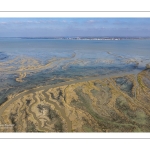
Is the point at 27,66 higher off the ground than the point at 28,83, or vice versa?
the point at 27,66

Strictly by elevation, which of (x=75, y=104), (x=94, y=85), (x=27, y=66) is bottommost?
(x=75, y=104)

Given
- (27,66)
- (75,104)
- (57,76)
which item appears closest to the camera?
(75,104)

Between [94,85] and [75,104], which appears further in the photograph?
[94,85]

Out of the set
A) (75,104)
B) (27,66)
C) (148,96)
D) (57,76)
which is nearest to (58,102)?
(75,104)

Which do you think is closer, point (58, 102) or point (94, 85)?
point (58, 102)

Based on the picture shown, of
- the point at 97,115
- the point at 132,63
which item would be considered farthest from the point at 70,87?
the point at 132,63

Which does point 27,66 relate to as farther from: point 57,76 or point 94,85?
point 94,85

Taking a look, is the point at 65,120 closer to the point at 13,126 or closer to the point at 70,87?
the point at 13,126
